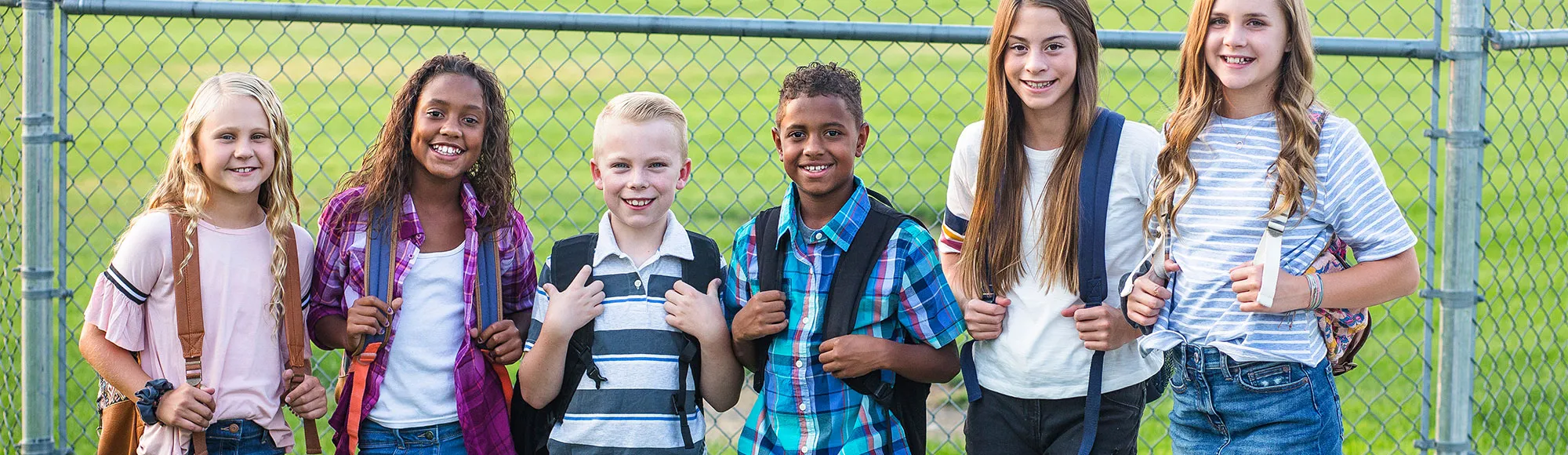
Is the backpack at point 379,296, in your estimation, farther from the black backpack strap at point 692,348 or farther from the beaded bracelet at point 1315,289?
the beaded bracelet at point 1315,289

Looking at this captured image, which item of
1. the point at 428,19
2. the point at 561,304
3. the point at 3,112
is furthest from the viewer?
the point at 3,112

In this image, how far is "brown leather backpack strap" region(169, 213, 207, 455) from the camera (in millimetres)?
2713

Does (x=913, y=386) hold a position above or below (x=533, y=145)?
below

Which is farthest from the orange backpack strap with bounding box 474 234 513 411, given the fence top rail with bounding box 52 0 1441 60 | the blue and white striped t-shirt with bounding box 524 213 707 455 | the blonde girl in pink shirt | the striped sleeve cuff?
the striped sleeve cuff

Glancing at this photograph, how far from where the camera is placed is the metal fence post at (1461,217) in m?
3.27

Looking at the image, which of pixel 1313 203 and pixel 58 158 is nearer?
pixel 1313 203

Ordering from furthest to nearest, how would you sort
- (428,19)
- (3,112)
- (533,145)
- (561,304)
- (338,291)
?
(533,145) < (3,112) < (428,19) < (338,291) < (561,304)

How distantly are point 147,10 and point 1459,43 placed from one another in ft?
11.2

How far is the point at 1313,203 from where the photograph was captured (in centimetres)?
254

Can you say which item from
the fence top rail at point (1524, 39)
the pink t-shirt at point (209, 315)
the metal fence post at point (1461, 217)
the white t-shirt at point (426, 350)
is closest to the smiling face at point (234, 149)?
the pink t-shirt at point (209, 315)

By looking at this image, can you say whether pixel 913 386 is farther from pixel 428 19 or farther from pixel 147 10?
pixel 147 10

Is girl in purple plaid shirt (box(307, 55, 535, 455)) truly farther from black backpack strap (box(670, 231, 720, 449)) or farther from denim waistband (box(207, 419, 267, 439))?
black backpack strap (box(670, 231, 720, 449))

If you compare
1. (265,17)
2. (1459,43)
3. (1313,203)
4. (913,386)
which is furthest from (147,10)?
(1459,43)

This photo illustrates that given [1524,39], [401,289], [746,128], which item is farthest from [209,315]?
[746,128]
